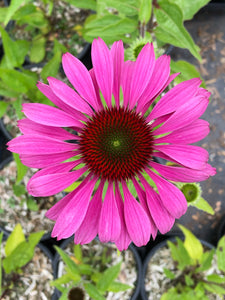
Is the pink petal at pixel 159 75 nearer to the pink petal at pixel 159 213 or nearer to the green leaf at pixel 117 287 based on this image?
the pink petal at pixel 159 213

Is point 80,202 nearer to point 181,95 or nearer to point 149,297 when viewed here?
point 181,95

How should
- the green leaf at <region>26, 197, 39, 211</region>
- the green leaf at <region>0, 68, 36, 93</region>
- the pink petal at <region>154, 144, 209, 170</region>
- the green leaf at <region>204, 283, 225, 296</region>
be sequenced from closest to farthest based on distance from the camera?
the pink petal at <region>154, 144, 209, 170</region> < the green leaf at <region>0, 68, 36, 93</region> < the green leaf at <region>204, 283, 225, 296</region> < the green leaf at <region>26, 197, 39, 211</region>

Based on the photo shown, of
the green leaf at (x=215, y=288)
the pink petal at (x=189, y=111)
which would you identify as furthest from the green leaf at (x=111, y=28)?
the green leaf at (x=215, y=288)

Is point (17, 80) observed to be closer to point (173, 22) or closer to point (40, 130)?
point (40, 130)

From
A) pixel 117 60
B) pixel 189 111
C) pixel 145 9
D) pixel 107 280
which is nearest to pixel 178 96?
pixel 189 111

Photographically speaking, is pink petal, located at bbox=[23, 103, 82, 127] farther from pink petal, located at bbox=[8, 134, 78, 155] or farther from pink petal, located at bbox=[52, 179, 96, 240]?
pink petal, located at bbox=[52, 179, 96, 240]

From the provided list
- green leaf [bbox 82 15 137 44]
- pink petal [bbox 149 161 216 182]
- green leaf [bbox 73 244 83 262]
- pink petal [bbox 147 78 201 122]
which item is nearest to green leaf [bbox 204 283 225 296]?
green leaf [bbox 73 244 83 262]
